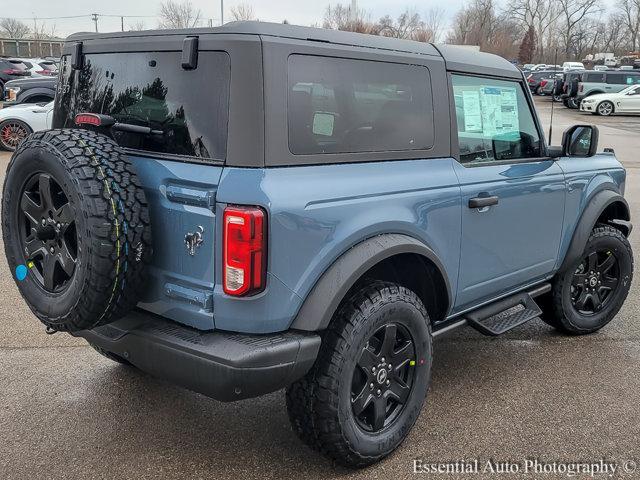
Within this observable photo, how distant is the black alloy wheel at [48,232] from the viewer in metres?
2.49

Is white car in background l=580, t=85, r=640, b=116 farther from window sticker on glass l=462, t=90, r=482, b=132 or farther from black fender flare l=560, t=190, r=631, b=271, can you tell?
window sticker on glass l=462, t=90, r=482, b=132

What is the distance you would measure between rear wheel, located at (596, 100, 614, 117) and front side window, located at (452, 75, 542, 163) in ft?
89.9

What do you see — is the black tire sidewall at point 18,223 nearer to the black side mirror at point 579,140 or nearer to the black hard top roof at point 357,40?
the black hard top roof at point 357,40

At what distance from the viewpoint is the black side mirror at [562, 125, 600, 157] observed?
157 inches

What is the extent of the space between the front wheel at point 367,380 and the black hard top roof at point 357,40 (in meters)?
1.12

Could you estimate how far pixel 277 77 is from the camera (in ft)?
7.97

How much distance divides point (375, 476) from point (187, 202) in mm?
1490

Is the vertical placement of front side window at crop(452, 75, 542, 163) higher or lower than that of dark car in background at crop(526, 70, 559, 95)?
lower

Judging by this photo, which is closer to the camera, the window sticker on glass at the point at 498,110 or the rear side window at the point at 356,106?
the rear side window at the point at 356,106

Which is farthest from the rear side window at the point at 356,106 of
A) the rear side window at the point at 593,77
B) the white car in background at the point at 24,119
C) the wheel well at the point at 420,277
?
the rear side window at the point at 593,77

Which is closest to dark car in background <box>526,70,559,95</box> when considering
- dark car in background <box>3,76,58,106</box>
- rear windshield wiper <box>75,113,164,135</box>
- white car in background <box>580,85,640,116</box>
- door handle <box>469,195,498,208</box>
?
white car in background <box>580,85,640,116</box>

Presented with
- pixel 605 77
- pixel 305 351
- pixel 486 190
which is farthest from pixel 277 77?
pixel 605 77

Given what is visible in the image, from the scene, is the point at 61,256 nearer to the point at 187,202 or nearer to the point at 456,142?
the point at 187,202

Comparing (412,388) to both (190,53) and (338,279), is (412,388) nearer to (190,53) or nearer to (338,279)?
(338,279)
